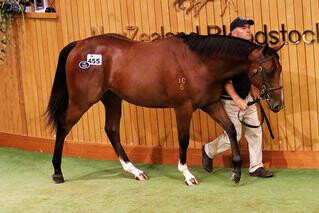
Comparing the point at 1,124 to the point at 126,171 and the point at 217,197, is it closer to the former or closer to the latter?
the point at 126,171

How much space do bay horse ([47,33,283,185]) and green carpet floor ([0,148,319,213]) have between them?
Result: 0.60 ft

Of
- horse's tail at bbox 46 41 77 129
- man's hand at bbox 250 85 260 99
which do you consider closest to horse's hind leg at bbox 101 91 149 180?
horse's tail at bbox 46 41 77 129

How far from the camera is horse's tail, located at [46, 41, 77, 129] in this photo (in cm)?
654

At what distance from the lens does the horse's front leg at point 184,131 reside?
5.98 m

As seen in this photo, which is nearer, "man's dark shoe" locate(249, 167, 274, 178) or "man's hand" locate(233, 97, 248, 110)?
"man's hand" locate(233, 97, 248, 110)

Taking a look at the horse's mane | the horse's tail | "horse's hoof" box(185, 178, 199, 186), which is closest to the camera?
the horse's mane

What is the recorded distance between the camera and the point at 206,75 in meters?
5.93

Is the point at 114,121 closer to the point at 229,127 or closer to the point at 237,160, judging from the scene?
the point at 229,127

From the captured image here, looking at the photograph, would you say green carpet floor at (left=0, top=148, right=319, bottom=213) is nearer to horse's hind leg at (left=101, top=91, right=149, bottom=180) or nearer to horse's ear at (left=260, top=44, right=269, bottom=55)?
horse's hind leg at (left=101, top=91, right=149, bottom=180)

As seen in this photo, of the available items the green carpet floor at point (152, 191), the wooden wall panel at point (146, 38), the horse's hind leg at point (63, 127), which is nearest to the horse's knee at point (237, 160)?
the green carpet floor at point (152, 191)

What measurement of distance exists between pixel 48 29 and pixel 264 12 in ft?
8.25

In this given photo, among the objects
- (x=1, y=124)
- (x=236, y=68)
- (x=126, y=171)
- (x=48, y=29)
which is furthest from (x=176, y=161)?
(x=1, y=124)

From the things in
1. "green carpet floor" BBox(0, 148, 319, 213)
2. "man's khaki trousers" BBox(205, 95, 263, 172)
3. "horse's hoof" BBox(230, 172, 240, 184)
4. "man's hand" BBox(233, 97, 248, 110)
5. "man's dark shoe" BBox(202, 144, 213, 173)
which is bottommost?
"green carpet floor" BBox(0, 148, 319, 213)

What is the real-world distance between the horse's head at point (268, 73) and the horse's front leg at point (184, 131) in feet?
2.22
